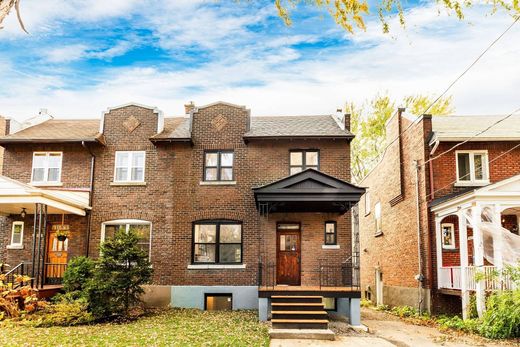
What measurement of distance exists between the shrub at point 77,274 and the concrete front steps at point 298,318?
636 centimetres

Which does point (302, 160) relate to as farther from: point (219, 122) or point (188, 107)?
point (188, 107)

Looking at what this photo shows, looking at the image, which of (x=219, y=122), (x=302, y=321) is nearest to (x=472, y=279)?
(x=302, y=321)

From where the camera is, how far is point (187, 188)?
1894cm

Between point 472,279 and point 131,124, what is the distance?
46.1ft

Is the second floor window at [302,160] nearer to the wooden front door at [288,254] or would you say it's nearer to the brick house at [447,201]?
the wooden front door at [288,254]

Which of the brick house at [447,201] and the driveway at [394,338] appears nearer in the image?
the driveway at [394,338]

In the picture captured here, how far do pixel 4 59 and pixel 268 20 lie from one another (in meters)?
4.28

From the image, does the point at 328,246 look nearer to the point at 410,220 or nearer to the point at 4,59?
the point at 410,220

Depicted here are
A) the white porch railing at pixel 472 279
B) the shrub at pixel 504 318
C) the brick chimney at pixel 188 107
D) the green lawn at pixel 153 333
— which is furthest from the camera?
the brick chimney at pixel 188 107

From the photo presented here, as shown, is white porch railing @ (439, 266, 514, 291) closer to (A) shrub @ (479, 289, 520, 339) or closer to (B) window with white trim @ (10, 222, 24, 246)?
(A) shrub @ (479, 289, 520, 339)

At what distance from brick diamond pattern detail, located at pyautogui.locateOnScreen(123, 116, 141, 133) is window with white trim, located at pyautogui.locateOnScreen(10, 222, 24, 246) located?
18.8 feet

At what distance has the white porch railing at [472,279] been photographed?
14311 millimetres

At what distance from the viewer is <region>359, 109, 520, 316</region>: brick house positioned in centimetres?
1543

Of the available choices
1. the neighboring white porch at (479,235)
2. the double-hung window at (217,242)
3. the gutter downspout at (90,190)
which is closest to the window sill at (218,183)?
the double-hung window at (217,242)
